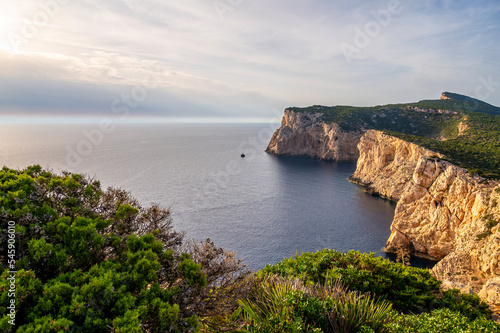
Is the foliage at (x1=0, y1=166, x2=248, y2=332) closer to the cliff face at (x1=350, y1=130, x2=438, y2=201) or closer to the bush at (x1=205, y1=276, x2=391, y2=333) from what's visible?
the bush at (x1=205, y1=276, x2=391, y2=333)

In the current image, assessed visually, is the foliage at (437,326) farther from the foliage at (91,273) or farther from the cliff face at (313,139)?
the cliff face at (313,139)

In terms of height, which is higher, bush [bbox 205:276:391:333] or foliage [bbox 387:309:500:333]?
bush [bbox 205:276:391:333]

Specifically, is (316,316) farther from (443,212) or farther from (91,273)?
(443,212)

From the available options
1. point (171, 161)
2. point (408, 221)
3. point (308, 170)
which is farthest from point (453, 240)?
point (171, 161)

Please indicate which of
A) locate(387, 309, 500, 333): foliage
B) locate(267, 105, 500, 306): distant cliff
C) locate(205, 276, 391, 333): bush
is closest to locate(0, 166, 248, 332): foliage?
locate(205, 276, 391, 333): bush

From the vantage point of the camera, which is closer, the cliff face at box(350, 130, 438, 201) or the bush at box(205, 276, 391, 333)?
the bush at box(205, 276, 391, 333)

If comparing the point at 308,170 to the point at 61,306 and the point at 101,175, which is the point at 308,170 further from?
the point at 61,306

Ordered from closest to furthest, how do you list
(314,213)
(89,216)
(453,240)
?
(89,216), (453,240), (314,213)

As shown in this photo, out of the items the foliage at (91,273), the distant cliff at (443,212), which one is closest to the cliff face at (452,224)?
the distant cliff at (443,212)
